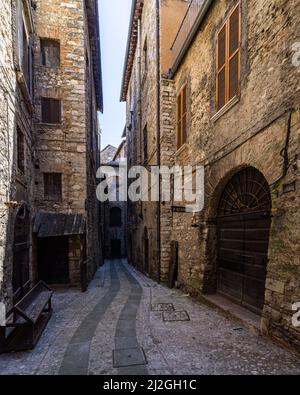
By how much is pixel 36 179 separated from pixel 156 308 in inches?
232

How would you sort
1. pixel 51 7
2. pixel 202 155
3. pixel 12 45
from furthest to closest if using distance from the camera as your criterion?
1. pixel 51 7
2. pixel 202 155
3. pixel 12 45

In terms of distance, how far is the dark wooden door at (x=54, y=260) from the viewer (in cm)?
895

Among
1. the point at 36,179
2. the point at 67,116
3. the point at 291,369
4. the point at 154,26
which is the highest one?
the point at 154,26

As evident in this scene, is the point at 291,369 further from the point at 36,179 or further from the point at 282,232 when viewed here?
the point at 36,179

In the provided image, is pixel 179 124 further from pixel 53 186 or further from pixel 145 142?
pixel 53 186

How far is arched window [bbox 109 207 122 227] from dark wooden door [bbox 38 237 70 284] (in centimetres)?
1485

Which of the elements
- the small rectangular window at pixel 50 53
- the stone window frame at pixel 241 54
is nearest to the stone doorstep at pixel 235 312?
the stone window frame at pixel 241 54

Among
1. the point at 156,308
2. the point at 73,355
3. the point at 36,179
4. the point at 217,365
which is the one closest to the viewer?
the point at 217,365

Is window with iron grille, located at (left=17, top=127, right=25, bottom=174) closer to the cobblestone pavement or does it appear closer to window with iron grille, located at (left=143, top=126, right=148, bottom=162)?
the cobblestone pavement

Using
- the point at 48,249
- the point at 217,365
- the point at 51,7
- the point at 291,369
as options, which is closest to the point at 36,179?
the point at 48,249

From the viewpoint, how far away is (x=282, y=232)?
143 inches

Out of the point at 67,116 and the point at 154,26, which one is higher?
Answer: the point at 154,26

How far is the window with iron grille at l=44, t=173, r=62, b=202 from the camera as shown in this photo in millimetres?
8938

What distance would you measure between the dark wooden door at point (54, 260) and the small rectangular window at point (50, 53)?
6541 mm
